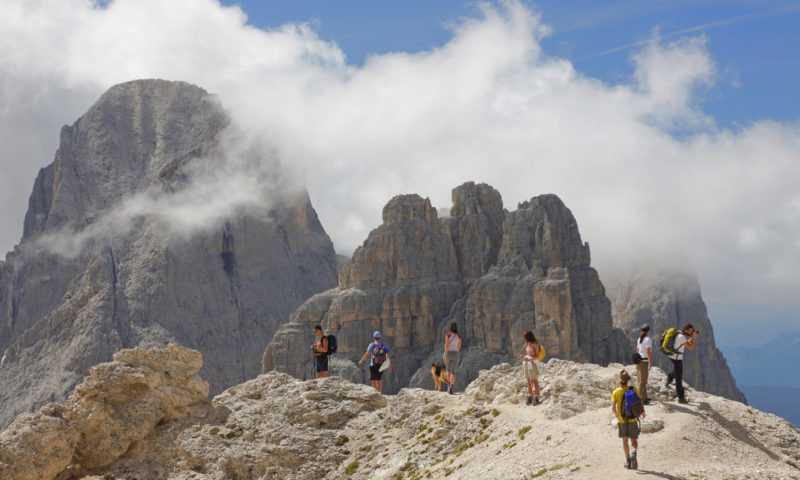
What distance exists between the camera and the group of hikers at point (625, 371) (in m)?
24.8

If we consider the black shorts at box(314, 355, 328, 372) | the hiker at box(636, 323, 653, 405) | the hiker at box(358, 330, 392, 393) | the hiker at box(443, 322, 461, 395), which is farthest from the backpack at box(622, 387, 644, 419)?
the black shorts at box(314, 355, 328, 372)

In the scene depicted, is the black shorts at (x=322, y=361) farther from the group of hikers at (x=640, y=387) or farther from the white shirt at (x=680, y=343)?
the white shirt at (x=680, y=343)

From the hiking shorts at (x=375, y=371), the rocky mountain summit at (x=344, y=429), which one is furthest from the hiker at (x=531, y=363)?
the hiking shorts at (x=375, y=371)

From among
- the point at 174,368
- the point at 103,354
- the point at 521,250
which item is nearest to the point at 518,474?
the point at 174,368

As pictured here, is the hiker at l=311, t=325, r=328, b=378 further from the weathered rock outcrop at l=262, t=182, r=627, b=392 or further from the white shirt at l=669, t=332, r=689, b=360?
the weathered rock outcrop at l=262, t=182, r=627, b=392

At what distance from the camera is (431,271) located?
160500 millimetres

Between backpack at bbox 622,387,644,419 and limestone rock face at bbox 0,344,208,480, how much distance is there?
20299 mm

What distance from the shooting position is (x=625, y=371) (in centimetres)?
2656

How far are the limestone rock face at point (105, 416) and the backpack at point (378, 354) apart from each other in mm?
8053

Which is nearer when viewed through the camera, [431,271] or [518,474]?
[518,474]

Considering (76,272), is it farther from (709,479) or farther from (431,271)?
(709,479)

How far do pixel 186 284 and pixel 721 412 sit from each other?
171623 millimetres

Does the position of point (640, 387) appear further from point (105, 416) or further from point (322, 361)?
point (105, 416)

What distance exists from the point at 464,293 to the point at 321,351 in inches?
4717
